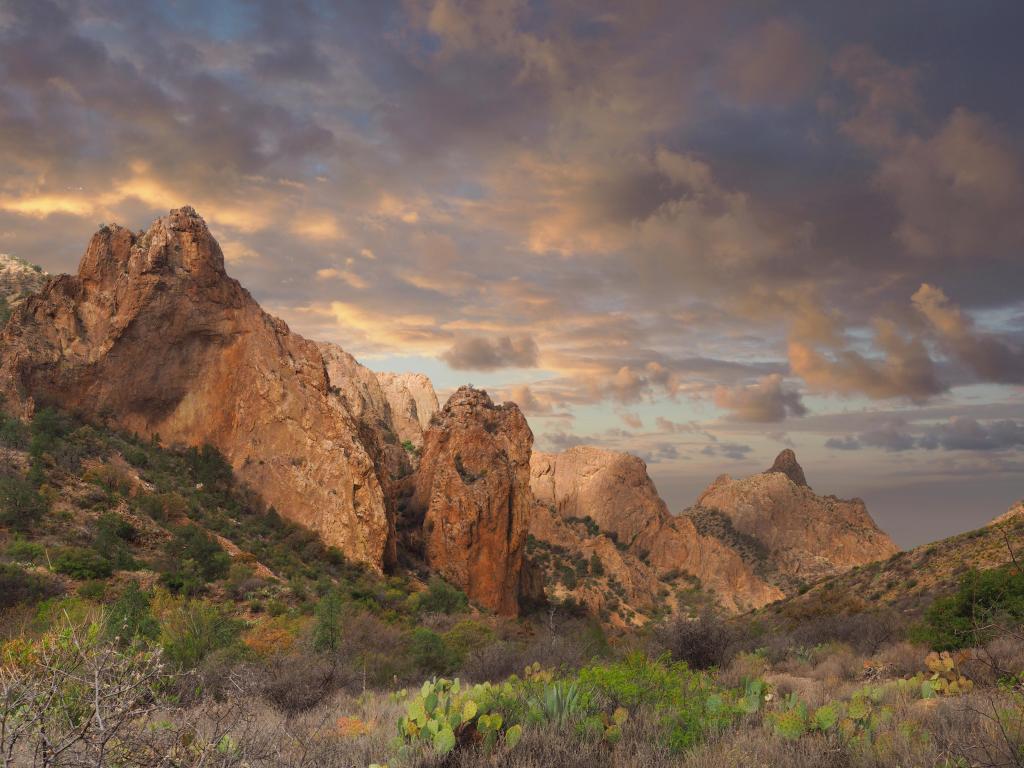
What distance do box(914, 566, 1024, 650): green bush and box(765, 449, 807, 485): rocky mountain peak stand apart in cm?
10567

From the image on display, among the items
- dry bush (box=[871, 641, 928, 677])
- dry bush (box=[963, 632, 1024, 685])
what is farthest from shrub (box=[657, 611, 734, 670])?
dry bush (box=[963, 632, 1024, 685])

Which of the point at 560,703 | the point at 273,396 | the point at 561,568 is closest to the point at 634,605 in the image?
the point at 561,568

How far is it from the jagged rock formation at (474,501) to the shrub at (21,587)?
28629 mm

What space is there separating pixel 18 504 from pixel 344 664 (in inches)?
914

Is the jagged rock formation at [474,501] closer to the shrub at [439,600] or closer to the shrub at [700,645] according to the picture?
the shrub at [439,600]

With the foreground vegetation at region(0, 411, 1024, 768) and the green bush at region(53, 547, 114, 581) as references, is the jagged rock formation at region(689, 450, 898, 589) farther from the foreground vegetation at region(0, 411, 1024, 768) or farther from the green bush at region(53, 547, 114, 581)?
the green bush at region(53, 547, 114, 581)

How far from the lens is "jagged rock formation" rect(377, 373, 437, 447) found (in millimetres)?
104150

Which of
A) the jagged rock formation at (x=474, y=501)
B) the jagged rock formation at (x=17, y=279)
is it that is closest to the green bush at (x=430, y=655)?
the jagged rock formation at (x=474, y=501)

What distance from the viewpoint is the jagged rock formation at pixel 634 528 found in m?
78.4

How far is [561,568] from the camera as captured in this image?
7056 centimetres

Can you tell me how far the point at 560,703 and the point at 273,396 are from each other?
135 feet

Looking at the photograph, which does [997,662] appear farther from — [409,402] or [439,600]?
[409,402]

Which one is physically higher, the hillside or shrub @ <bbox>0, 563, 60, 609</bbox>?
shrub @ <bbox>0, 563, 60, 609</bbox>

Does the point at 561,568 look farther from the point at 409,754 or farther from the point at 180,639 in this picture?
the point at 409,754
